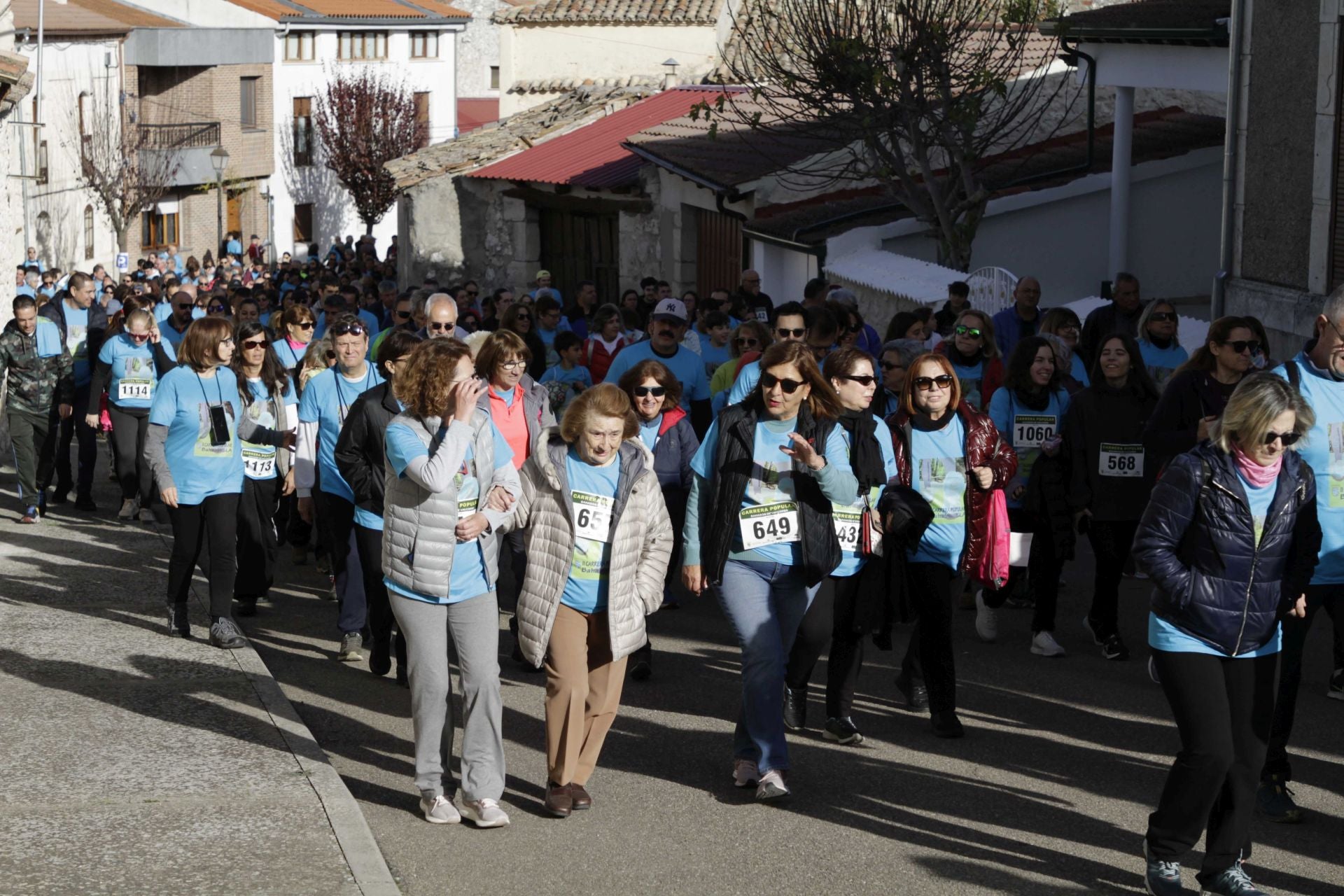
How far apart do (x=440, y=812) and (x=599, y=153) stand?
22870 mm

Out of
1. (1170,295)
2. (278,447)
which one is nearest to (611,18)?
(1170,295)

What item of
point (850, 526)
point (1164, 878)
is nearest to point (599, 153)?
point (850, 526)

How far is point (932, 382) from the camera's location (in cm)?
782

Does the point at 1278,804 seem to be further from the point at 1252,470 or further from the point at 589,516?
the point at 589,516

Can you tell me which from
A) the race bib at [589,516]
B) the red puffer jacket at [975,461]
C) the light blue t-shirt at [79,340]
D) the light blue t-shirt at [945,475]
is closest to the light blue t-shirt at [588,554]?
the race bib at [589,516]

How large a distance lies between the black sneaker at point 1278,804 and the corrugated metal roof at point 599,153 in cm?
2012

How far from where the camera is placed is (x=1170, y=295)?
20203 mm

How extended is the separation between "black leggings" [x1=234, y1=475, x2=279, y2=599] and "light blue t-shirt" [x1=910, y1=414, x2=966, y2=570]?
4066mm

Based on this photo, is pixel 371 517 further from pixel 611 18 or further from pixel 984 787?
pixel 611 18

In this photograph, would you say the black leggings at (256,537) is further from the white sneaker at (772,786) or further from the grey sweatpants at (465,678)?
the white sneaker at (772,786)

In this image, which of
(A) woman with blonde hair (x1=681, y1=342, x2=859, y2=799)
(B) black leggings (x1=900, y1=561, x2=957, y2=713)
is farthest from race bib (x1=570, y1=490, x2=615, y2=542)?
(B) black leggings (x1=900, y1=561, x2=957, y2=713)

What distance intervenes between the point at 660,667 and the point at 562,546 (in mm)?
2714

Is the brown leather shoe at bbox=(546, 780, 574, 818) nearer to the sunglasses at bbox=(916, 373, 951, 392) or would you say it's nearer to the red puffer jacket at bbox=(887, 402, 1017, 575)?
the red puffer jacket at bbox=(887, 402, 1017, 575)

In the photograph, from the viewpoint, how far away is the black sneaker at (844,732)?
7.77 metres
